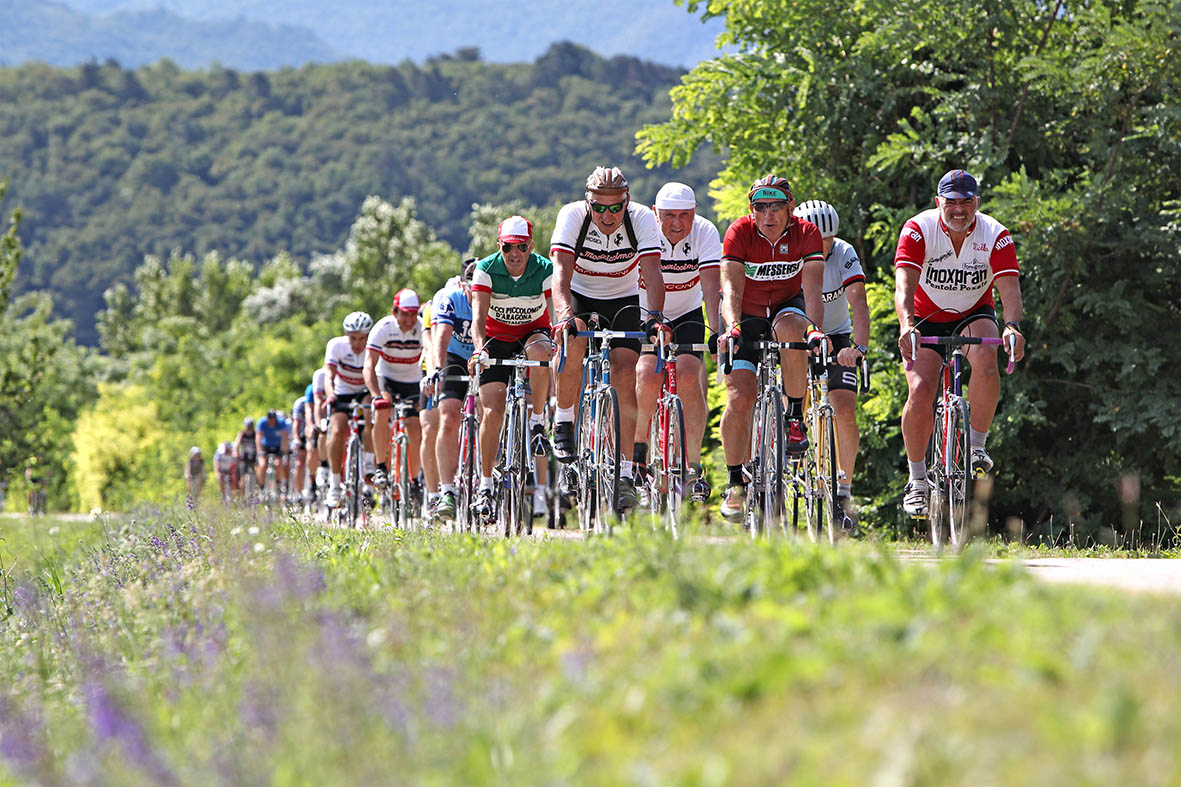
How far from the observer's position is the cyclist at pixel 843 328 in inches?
398

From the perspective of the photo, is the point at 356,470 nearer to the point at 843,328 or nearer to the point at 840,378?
the point at 843,328

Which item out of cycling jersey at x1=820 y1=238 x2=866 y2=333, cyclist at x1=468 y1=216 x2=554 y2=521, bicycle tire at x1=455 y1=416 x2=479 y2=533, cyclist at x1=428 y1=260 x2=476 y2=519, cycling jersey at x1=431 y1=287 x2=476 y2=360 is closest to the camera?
cycling jersey at x1=820 y1=238 x2=866 y2=333

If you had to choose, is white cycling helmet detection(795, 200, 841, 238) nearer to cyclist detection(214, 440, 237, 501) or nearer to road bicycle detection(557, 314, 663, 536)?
road bicycle detection(557, 314, 663, 536)

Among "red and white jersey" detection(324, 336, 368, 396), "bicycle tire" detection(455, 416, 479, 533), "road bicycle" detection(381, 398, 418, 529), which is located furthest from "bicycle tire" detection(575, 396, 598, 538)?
→ "red and white jersey" detection(324, 336, 368, 396)

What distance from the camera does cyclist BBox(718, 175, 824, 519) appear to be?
9.98m

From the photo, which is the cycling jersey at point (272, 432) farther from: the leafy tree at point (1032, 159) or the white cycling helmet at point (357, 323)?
the leafy tree at point (1032, 159)

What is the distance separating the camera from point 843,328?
35.6 feet

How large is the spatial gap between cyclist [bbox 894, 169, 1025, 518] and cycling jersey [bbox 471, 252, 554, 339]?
2633 mm

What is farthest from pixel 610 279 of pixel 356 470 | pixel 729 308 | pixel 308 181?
pixel 308 181

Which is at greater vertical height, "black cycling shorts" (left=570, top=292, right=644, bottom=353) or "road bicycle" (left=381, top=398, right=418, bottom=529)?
"black cycling shorts" (left=570, top=292, right=644, bottom=353)

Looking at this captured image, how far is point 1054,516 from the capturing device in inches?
624

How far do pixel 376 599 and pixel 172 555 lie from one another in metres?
5.13

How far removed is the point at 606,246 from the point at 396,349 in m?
6.24

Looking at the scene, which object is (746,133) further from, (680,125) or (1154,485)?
(1154,485)
